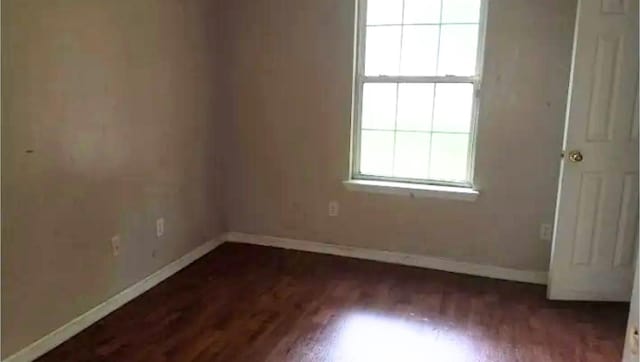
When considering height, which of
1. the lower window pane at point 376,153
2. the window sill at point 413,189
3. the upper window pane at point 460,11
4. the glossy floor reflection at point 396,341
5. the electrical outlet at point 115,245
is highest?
the upper window pane at point 460,11

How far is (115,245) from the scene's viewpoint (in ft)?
9.63

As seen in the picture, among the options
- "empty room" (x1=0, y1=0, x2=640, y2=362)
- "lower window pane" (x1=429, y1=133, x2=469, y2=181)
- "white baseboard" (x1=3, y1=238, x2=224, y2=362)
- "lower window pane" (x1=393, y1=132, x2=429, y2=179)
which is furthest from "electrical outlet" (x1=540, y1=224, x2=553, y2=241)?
"white baseboard" (x1=3, y1=238, x2=224, y2=362)

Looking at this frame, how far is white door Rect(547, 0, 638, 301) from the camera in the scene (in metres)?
2.88

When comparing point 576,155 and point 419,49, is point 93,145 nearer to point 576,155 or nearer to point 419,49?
point 419,49

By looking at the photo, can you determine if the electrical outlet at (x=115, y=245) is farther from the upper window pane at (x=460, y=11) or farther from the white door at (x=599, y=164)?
the white door at (x=599, y=164)

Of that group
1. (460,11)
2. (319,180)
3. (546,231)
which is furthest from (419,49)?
(546,231)

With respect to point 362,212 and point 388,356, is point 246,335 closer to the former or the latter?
point 388,356

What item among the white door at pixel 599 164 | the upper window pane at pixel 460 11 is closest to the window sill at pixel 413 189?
the white door at pixel 599 164

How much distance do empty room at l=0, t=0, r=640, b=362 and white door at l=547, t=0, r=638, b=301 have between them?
0.01 meters

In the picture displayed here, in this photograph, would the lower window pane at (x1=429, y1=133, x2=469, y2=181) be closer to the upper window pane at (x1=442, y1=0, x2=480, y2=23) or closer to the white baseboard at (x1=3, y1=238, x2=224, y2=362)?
the upper window pane at (x1=442, y1=0, x2=480, y2=23)

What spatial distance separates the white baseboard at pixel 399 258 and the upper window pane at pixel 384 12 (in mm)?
1650

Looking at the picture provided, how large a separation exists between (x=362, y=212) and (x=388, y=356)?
147 centimetres

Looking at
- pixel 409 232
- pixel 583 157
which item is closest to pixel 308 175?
pixel 409 232

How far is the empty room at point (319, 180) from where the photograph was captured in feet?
8.14
